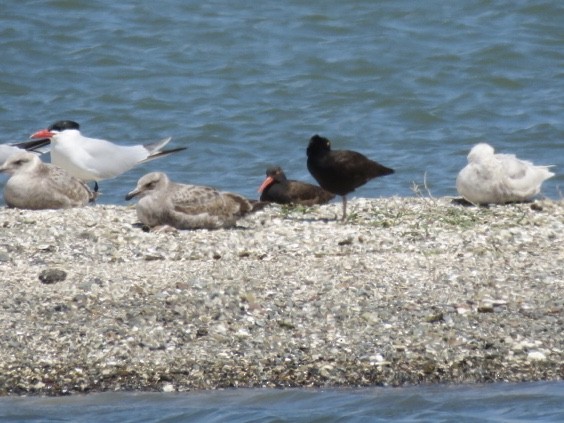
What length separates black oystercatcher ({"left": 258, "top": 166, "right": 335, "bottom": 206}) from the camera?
35.5 feet

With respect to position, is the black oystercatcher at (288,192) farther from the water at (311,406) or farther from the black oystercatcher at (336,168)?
the water at (311,406)

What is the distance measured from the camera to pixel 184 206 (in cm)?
945

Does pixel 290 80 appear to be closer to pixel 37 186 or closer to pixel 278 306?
pixel 37 186

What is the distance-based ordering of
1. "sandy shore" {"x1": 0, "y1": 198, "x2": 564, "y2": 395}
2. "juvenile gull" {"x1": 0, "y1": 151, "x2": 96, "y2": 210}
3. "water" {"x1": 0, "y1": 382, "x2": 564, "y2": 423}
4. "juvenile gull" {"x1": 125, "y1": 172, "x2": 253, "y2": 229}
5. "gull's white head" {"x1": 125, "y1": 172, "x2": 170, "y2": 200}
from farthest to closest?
"juvenile gull" {"x1": 0, "y1": 151, "x2": 96, "y2": 210}, "gull's white head" {"x1": 125, "y1": 172, "x2": 170, "y2": 200}, "juvenile gull" {"x1": 125, "y1": 172, "x2": 253, "y2": 229}, "sandy shore" {"x1": 0, "y1": 198, "x2": 564, "y2": 395}, "water" {"x1": 0, "y1": 382, "x2": 564, "y2": 423}

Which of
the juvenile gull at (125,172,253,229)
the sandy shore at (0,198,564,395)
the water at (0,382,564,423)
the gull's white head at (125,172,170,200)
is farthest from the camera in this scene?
the gull's white head at (125,172,170,200)

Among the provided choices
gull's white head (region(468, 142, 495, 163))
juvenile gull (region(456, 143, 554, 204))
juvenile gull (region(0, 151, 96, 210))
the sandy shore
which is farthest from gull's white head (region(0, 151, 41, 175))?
gull's white head (region(468, 142, 495, 163))

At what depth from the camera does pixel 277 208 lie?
10461mm

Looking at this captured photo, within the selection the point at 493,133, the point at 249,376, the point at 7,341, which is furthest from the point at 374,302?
the point at 493,133

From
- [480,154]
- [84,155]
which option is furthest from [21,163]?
[480,154]

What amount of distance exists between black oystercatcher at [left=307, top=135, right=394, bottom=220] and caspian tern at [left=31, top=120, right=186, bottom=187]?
8.47ft

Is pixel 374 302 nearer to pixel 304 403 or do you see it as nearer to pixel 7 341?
pixel 304 403

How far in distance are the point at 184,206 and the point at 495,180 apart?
257 centimetres

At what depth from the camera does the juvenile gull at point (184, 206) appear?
9.42m

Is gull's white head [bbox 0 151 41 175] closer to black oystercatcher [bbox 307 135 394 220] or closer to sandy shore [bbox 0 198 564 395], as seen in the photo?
sandy shore [bbox 0 198 564 395]
